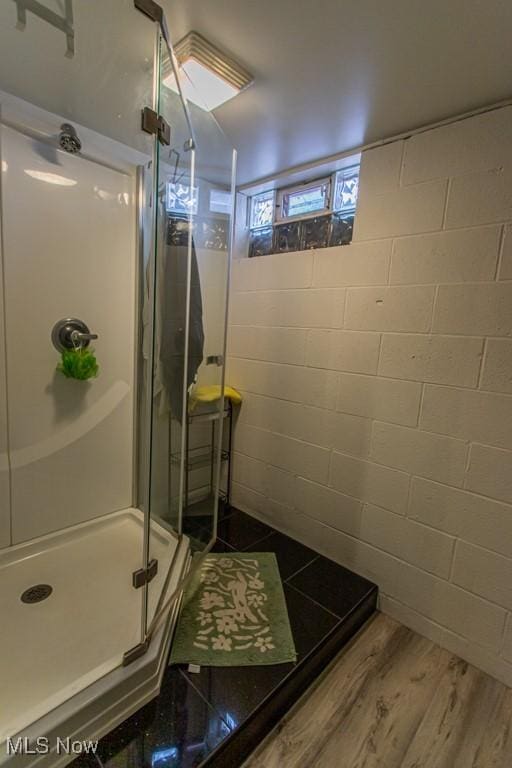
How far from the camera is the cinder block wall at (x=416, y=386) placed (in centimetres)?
133

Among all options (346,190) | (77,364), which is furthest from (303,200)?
(77,364)

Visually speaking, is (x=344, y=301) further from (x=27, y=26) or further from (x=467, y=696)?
(x=467, y=696)

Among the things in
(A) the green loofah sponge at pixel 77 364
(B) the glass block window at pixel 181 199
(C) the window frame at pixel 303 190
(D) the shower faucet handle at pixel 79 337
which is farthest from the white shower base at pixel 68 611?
(C) the window frame at pixel 303 190

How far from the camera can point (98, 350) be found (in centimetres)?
184

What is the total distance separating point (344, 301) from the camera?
5.73ft

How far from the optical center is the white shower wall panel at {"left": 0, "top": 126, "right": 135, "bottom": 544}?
1508 millimetres

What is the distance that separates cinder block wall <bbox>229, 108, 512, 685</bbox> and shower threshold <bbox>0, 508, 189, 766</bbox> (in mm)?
891

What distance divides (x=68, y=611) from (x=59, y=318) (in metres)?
1.27

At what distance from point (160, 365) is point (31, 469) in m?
0.92

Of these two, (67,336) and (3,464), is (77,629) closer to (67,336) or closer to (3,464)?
(3,464)

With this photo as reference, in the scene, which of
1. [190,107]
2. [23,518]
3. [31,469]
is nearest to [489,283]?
[190,107]

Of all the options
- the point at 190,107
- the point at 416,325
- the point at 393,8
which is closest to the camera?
the point at 393,8

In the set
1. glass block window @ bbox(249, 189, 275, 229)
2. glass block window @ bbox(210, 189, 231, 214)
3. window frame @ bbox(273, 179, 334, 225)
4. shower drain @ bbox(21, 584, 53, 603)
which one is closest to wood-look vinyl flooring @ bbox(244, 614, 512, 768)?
shower drain @ bbox(21, 584, 53, 603)

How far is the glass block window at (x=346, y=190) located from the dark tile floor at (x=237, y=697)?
192 cm
